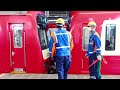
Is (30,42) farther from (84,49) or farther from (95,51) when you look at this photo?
(95,51)

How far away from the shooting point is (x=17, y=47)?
7.73 metres

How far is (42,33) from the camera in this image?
27.7 feet

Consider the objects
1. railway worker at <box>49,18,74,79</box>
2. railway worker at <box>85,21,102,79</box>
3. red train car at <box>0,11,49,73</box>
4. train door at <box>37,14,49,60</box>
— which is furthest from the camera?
train door at <box>37,14,49,60</box>

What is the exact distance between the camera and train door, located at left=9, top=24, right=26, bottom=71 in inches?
303

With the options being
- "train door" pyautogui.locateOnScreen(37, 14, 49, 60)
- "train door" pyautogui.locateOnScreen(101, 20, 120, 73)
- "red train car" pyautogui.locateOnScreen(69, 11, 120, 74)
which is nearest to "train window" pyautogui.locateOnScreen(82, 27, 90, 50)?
"red train car" pyautogui.locateOnScreen(69, 11, 120, 74)

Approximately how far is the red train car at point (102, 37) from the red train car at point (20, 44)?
47.2 inches

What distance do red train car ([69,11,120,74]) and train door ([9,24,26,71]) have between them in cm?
161

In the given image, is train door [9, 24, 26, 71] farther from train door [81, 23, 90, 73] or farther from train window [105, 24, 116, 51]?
train window [105, 24, 116, 51]

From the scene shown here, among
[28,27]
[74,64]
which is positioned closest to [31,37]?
[28,27]

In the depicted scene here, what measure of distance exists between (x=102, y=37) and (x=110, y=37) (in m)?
0.25

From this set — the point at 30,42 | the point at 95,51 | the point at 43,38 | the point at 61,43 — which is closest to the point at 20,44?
the point at 30,42

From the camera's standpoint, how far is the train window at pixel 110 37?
7.73 meters

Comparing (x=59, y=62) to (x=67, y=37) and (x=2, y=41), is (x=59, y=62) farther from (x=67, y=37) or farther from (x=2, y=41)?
(x=2, y=41)

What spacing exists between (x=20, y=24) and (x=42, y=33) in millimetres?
1004
